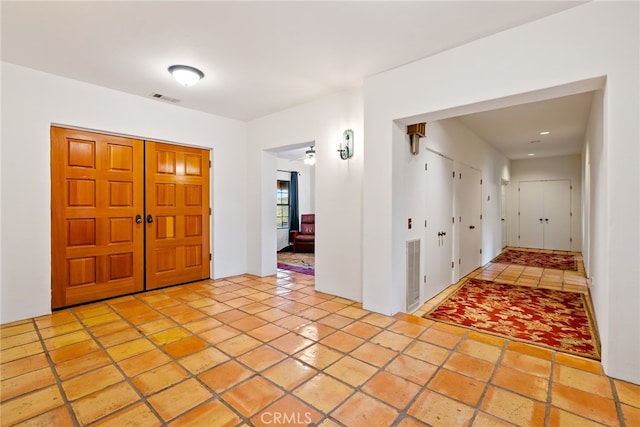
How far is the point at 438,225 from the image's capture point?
4.26 meters

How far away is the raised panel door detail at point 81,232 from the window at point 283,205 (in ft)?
16.7

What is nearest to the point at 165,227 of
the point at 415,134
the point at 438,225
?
the point at 415,134

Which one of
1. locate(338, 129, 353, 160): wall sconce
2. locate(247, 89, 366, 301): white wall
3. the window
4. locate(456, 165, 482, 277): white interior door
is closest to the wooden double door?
locate(247, 89, 366, 301): white wall

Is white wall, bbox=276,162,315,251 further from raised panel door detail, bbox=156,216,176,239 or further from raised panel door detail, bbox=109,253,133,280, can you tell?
raised panel door detail, bbox=109,253,133,280

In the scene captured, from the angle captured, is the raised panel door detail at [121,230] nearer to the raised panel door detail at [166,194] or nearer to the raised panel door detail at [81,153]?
the raised panel door detail at [166,194]

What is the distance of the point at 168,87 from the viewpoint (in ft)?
12.1

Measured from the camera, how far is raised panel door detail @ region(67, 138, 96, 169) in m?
3.54

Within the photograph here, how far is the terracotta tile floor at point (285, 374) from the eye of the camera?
175 centimetres

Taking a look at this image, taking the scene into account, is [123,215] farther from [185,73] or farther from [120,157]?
[185,73]

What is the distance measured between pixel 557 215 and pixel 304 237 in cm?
723

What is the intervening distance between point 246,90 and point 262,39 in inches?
49.8

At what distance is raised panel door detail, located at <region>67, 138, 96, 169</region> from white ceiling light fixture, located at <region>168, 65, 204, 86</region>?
1.46 m

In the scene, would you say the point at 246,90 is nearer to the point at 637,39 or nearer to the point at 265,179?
the point at 265,179

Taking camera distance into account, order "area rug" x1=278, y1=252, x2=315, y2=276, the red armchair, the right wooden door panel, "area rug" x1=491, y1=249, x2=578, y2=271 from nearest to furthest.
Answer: the right wooden door panel
"area rug" x1=278, y1=252, x2=315, y2=276
"area rug" x1=491, y1=249, x2=578, y2=271
the red armchair
